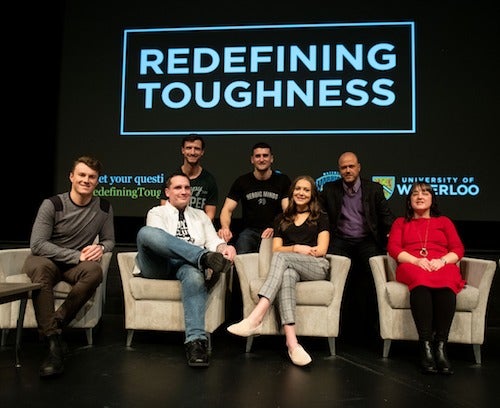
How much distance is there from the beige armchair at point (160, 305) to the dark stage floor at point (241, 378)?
0.15 m

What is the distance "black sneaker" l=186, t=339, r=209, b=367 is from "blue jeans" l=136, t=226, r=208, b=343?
33 mm

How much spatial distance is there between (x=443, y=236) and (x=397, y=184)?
5.38ft

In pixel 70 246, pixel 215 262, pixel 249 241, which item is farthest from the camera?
pixel 249 241

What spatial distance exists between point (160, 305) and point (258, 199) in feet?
4.35

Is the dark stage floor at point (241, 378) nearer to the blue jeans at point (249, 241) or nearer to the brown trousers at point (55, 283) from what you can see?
the brown trousers at point (55, 283)

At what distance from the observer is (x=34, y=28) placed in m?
5.16

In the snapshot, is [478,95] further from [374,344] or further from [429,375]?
[429,375]

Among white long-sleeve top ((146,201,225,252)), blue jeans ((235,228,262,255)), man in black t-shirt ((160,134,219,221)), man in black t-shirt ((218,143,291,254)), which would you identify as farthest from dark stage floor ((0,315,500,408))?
man in black t-shirt ((160,134,219,221))

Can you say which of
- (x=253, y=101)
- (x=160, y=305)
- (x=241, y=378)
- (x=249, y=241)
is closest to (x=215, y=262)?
(x=160, y=305)

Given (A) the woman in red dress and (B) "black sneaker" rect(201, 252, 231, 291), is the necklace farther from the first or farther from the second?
(B) "black sneaker" rect(201, 252, 231, 291)

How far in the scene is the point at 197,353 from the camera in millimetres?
2760

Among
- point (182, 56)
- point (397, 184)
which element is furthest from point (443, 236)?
point (182, 56)

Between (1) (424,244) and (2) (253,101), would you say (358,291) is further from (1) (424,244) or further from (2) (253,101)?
(2) (253,101)

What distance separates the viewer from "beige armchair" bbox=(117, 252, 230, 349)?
10.2 ft
